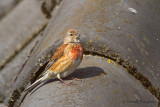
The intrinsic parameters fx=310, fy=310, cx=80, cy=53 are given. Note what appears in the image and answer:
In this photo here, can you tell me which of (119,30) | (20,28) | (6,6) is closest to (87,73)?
(119,30)

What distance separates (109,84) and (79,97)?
0.35 meters

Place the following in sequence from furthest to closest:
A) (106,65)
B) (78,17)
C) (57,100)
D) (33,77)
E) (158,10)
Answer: (158,10) → (78,17) → (33,77) → (106,65) → (57,100)

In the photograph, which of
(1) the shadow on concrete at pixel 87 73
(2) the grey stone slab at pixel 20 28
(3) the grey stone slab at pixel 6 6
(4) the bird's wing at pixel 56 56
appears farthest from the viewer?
(3) the grey stone slab at pixel 6 6

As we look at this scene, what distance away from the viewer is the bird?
2771 mm

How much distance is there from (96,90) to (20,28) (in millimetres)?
4268

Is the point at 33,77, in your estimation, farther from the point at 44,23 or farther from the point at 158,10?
the point at 44,23

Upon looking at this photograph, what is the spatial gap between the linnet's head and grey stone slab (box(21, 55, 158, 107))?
21cm

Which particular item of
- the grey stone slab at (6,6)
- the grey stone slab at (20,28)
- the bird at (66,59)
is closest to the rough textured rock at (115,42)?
the bird at (66,59)

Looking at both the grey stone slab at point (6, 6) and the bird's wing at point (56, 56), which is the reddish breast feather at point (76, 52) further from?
the grey stone slab at point (6, 6)

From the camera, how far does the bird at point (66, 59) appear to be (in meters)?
2.77

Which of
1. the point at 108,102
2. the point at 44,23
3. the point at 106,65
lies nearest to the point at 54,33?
the point at 106,65

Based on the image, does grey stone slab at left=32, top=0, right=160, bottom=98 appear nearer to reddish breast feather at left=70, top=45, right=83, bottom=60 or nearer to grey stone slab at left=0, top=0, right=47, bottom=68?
reddish breast feather at left=70, top=45, right=83, bottom=60

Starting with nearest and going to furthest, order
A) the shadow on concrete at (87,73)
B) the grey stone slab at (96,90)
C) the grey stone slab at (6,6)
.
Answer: the grey stone slab at (96,90) < the shadow on concrete at (87,73) < the grey stone slab at (6,6)

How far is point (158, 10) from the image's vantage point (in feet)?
13.1
